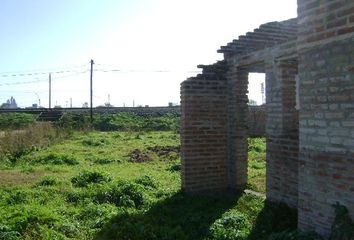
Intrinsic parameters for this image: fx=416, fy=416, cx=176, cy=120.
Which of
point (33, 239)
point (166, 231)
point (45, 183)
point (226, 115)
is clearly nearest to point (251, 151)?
point (226, 115)

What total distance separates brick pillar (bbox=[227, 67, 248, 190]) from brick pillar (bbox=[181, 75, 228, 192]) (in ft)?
0.52

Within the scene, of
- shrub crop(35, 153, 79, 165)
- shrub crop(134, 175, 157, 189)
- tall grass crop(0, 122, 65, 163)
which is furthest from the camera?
tall grass crop(0, 122, 65, 163)

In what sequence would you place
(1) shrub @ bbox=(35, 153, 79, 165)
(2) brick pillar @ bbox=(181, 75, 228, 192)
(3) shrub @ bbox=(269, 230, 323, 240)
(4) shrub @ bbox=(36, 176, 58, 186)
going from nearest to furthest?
(3) shrub @ bbox=(269, 230, 323, 240) → (2) brick pillar @ bbox=(181, 75, 228, 192) → (4) shrub @ bbox=(36, 176, 58, 186) → (1) shrub @ bbox=(35, 153, 79, 165)

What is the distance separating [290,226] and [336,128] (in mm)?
2655

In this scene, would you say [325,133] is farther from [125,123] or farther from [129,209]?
[125,123]

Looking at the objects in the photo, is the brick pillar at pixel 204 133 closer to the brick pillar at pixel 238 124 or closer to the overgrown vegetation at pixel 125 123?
the brick pillar at pixel 238 124

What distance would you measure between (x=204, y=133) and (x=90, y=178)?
3.15 m

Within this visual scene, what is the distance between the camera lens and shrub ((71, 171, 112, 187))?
32.1ft

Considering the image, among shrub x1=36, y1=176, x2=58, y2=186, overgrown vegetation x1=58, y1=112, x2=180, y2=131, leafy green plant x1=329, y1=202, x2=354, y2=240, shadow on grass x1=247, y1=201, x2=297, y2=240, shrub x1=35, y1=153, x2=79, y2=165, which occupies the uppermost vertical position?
overgrown vegetation x1=58, y1=112, x2=180, y2=131

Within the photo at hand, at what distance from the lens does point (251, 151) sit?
16297mm

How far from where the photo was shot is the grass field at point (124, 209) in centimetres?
625

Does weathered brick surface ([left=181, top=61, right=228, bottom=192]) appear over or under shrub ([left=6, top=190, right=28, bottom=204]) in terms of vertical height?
over

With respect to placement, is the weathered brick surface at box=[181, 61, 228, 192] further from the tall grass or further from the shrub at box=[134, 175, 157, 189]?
the tall grass

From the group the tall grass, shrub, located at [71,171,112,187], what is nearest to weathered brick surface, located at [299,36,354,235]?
shrub, located at [71,171,112,187]
